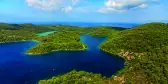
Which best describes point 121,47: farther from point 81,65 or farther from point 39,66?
point 39,66

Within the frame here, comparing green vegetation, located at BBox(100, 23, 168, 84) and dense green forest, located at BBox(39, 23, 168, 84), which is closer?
dense green forest, located at BBox(39, 23, 168, 84)

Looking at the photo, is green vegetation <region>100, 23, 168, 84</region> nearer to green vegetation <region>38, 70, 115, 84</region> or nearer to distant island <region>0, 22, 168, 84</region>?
distant island <region>0, 22, 168, 84</region>

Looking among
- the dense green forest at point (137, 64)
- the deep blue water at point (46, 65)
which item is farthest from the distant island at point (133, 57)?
the deep blue water at point (46, 65)

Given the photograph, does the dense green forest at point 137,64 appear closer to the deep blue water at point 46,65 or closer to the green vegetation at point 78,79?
the green vegetation at point 78,79

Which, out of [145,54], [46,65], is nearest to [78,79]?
[46,65]

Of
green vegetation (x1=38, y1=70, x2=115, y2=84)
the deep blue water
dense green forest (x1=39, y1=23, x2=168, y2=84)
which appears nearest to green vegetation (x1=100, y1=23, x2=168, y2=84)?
dense green forest (x1=39, y1=23, x2=168, y2=84)

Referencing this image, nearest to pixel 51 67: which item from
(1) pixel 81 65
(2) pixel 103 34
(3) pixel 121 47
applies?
(1) pixel 81 65

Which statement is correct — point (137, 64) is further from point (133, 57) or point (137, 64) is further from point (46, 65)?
point (46, 65)
